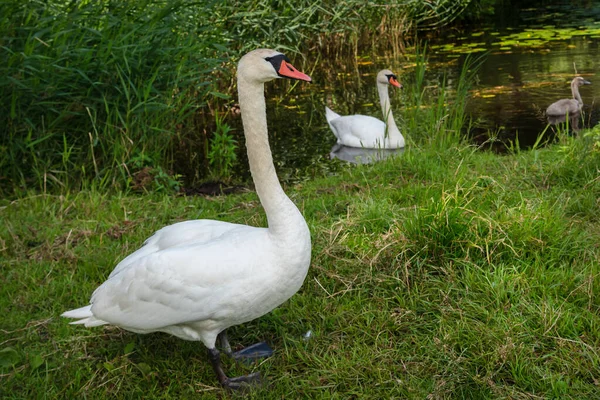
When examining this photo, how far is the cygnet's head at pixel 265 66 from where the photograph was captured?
10.6 feet

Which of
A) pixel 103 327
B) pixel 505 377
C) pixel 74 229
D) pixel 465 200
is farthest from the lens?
pixel 74 229

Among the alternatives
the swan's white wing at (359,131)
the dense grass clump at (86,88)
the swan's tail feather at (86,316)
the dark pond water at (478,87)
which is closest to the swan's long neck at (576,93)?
the dark pond water at (478,87)

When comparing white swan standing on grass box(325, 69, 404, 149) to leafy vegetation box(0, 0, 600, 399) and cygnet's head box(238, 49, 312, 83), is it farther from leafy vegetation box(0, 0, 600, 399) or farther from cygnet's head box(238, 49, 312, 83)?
cygnet's head box(238, 49, 312, 83)

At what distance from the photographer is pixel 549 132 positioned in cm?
846

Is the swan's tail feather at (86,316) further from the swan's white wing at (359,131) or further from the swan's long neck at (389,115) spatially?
the swan's white wing at (359,131)

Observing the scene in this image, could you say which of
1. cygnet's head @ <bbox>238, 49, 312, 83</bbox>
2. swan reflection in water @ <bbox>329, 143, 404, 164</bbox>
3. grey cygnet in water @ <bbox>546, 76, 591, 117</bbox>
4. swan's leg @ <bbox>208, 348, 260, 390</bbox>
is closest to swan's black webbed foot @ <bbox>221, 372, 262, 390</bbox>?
swan's leg @ <bbox>208, 348, 260, 390</bbox>

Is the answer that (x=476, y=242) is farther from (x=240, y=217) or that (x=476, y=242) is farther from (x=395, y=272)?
(x=240, y=217)

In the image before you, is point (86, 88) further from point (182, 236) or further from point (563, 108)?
point (563, 108)

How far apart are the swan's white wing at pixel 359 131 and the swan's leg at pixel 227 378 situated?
5.11 meters

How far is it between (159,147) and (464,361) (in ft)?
13.3

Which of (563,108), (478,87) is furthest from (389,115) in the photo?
(478,87)

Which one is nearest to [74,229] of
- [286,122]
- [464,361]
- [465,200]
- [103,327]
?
[103,327]

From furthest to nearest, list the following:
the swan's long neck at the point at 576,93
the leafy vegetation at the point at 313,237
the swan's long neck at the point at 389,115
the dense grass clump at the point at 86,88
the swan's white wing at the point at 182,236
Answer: the swan's long neck at the point at 576,93
the swan's long neck at the point at 389,115
the dense grass clump at the point at 86,88
the swan's white wing at the point at 182,236
the leafy vegetation at the point at 313,237

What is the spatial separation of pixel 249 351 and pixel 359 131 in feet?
17.0
